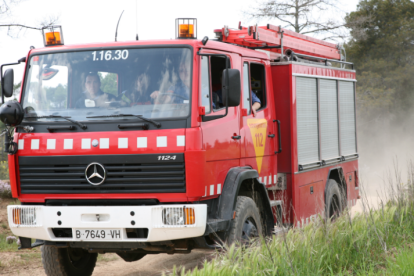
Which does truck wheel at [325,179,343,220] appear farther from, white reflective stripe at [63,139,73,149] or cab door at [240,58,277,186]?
white reflective stripe at [63,139,73,149]

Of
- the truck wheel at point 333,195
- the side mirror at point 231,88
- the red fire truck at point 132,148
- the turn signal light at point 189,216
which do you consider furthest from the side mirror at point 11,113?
the truck wheel at point 333,195

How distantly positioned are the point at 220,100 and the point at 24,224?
2391 mm

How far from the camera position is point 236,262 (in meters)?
4.67

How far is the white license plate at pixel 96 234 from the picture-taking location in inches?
191

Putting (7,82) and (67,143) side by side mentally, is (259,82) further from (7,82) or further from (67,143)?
(7,82)

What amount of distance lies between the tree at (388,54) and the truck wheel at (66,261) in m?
22.6

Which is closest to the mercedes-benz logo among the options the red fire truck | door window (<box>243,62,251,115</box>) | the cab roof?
the red fire truck

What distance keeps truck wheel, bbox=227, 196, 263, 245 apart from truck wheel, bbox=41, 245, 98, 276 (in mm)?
2040

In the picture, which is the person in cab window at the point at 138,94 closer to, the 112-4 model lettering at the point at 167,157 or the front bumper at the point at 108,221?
the 112-4 model lettering at the point at 167,157

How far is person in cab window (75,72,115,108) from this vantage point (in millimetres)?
5152

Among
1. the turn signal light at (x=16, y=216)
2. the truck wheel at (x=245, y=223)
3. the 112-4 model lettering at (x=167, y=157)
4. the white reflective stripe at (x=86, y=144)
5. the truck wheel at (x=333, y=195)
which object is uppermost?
the white reflective stripe at (x=86, y=144)

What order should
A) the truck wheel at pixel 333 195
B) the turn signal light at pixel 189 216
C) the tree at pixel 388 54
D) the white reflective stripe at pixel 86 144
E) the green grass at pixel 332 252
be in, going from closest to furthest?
the green grass at pixel 332 252 → the turn signal light at pixel 189 216 → the white reflective stripe at pixel 86 144 → the truck wheel at pixel 333 195 → the tree at pixel 388 54

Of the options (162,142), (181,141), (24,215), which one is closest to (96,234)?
(24,215)

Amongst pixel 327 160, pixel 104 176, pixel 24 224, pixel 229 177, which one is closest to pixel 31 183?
pixel 24 224
